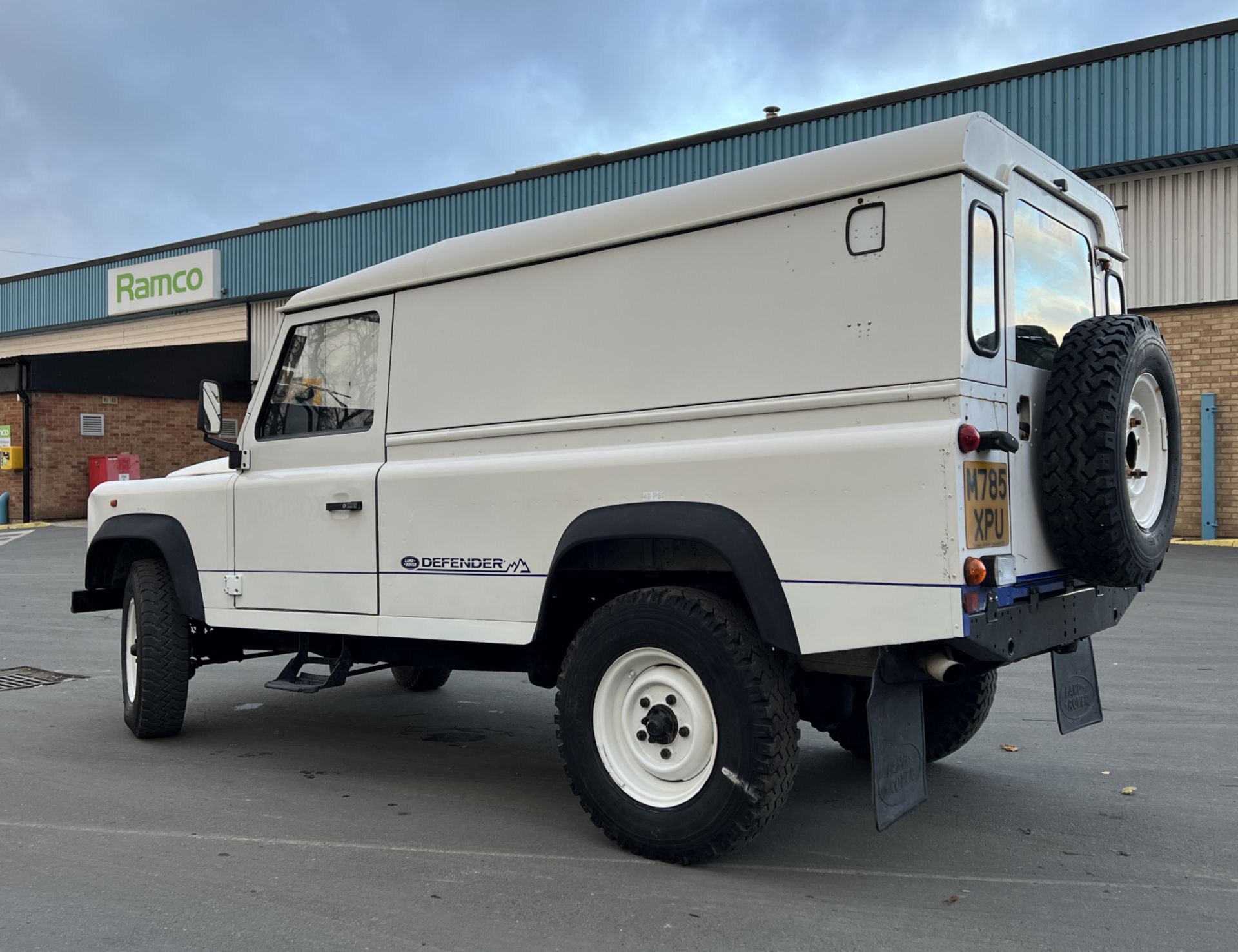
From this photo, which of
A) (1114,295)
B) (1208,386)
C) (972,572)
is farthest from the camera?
(1208,386)

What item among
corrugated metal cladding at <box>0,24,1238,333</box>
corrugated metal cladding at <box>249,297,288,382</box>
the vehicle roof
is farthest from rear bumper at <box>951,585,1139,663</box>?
corrugated metal cladding at <box>249,297,288,382</box>

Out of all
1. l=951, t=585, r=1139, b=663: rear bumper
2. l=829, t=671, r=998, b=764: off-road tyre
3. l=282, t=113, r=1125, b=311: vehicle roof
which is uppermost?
l=282, t=113, r=1125, b=311: vehicle roof

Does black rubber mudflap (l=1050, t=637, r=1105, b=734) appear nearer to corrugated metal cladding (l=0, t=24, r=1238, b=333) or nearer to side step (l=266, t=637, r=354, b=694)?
side step (l=266, t=637, r=354, b=694)

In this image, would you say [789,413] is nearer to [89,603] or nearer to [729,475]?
[729,475]

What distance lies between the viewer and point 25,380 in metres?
25.7

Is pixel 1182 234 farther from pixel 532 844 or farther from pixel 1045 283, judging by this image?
pixel 532 844

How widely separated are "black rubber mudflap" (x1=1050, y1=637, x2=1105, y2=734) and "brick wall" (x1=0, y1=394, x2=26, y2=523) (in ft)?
87.5

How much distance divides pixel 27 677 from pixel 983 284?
24.3 feet

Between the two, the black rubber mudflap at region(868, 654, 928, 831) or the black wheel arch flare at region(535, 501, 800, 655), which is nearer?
the black rubber mudflap at region(868, 654, 928, 831)

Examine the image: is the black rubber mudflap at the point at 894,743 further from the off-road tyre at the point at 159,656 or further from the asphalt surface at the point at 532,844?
the off-road tyre at the point at 159,656

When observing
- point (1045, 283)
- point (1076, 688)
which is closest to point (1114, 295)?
point (1045, 283)

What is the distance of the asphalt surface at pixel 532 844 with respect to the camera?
3430 millimetres

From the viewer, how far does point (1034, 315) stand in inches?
159

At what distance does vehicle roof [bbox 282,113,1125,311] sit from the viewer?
3.63 meters
